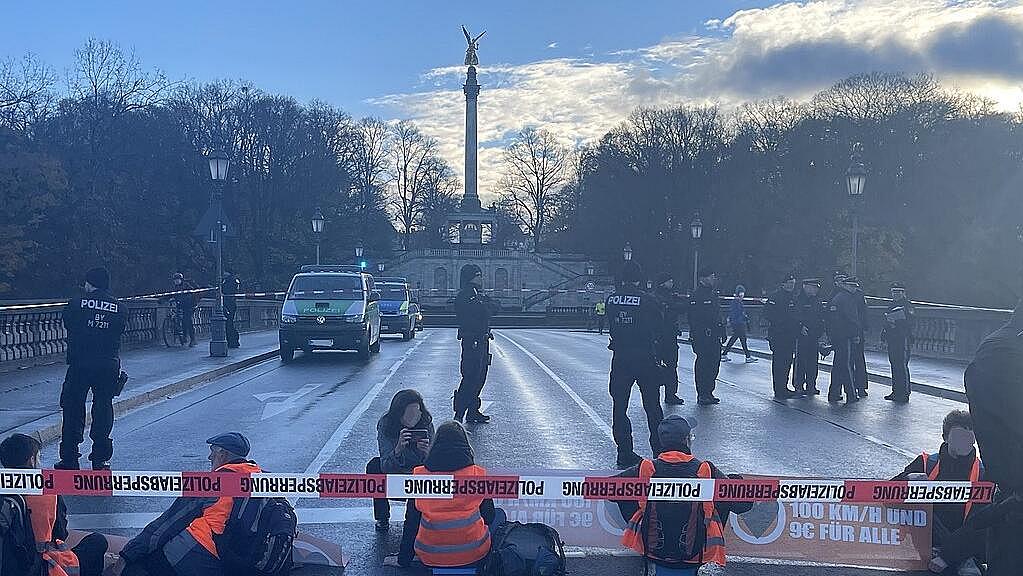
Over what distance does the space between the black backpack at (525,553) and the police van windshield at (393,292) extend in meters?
30.8

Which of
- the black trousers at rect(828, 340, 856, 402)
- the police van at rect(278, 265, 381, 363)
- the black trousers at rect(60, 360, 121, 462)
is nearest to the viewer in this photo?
the black trousers at rect(60, 360, 121, 462)

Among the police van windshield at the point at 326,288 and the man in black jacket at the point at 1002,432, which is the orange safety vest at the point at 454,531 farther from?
the police van windshield at the point at 326,288

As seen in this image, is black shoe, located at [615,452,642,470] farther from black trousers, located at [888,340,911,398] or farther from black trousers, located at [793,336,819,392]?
black trousers, located at [888,340,911,398]

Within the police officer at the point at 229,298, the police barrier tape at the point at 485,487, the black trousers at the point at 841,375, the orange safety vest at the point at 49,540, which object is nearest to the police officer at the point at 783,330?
the black trousers at the point at 841,375

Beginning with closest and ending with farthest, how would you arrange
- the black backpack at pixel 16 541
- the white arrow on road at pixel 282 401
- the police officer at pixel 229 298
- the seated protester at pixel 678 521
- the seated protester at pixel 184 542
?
the black backpack at pixel 16 541 < the seated protester at pixel 184 542 < the seated protester at pixel 678 521 < the white arrow on road at pixel 282 401 < the police officer at pixel 229 298

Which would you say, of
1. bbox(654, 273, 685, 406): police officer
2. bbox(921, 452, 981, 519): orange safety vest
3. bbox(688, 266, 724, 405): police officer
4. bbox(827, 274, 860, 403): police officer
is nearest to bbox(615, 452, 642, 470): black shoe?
bbox(654, 273, 685, 406): police officer

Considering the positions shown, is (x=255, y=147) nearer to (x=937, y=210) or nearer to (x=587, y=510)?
(x=937, y=210)

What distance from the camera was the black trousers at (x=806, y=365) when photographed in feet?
52.5

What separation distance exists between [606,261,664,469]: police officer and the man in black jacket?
5.00m

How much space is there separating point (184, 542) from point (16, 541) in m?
0.83

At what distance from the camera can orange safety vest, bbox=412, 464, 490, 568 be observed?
17.7 ft

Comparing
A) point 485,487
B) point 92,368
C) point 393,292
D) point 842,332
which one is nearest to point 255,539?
point 485,487

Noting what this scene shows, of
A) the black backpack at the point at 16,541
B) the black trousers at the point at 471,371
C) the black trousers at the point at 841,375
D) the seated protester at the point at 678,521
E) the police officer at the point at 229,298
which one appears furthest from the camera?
the police officer at the point at 229,298

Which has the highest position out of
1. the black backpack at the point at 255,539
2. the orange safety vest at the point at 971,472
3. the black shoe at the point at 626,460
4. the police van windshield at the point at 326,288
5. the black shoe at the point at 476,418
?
the police van windshield at the point at 326,288
